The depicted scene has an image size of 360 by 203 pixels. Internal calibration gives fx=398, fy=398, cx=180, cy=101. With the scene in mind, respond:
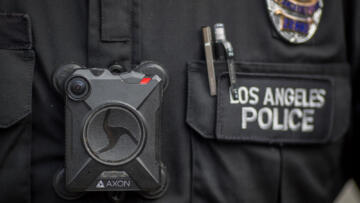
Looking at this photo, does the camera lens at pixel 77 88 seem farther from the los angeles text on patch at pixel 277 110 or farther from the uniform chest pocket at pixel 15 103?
the los angeles text on patch at pixel 277 110

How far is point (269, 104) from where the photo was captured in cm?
83

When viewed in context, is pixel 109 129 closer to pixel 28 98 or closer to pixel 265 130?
pixel 28 98

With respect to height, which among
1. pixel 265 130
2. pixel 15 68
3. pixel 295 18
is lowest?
pixel 265 130

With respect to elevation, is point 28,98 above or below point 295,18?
below

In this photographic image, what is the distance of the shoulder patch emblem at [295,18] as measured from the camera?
84cm

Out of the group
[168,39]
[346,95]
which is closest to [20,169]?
[168,39]

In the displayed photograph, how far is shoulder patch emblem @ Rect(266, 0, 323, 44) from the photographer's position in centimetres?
84

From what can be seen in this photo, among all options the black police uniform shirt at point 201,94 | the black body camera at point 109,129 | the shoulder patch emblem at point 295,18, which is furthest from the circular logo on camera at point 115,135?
the shoulder patch emblem at point 295,18

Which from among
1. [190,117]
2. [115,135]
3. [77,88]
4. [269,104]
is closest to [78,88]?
[77,88]

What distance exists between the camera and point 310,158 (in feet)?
2.87

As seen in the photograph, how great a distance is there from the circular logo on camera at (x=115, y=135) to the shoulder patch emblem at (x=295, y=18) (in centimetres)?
37

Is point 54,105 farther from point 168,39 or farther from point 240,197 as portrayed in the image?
point 240,197

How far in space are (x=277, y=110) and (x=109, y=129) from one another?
353 mm

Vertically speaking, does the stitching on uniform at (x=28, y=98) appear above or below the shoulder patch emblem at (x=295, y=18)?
below
